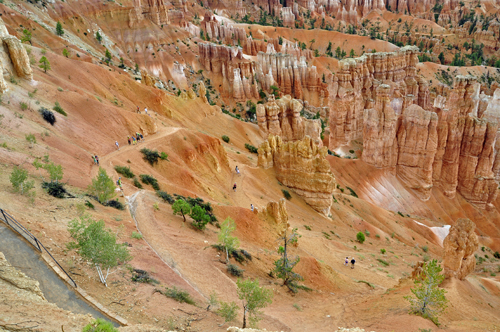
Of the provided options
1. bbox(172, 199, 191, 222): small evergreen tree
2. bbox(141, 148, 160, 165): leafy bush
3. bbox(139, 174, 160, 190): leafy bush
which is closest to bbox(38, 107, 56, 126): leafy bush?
bbox(141, 148, 160, 165): leafy bush

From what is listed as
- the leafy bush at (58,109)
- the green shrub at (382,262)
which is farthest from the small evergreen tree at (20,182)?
the green shrub at (382,262)

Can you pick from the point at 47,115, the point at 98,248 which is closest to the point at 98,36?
the point at 47,115

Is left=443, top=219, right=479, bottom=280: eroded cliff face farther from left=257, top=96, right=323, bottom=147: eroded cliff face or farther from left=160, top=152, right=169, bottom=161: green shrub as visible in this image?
left=257, top=96, right=323, bottom=147: eroded cliff face

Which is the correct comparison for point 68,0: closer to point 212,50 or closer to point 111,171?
point 212,50

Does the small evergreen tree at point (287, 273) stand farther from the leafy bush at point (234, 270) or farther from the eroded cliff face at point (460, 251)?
the eroded cliff face at point (460, 251)

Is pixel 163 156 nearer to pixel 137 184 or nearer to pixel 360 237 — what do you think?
pixel 137 184

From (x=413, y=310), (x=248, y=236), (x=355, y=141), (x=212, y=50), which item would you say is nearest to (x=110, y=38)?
(x=212, y=50)
